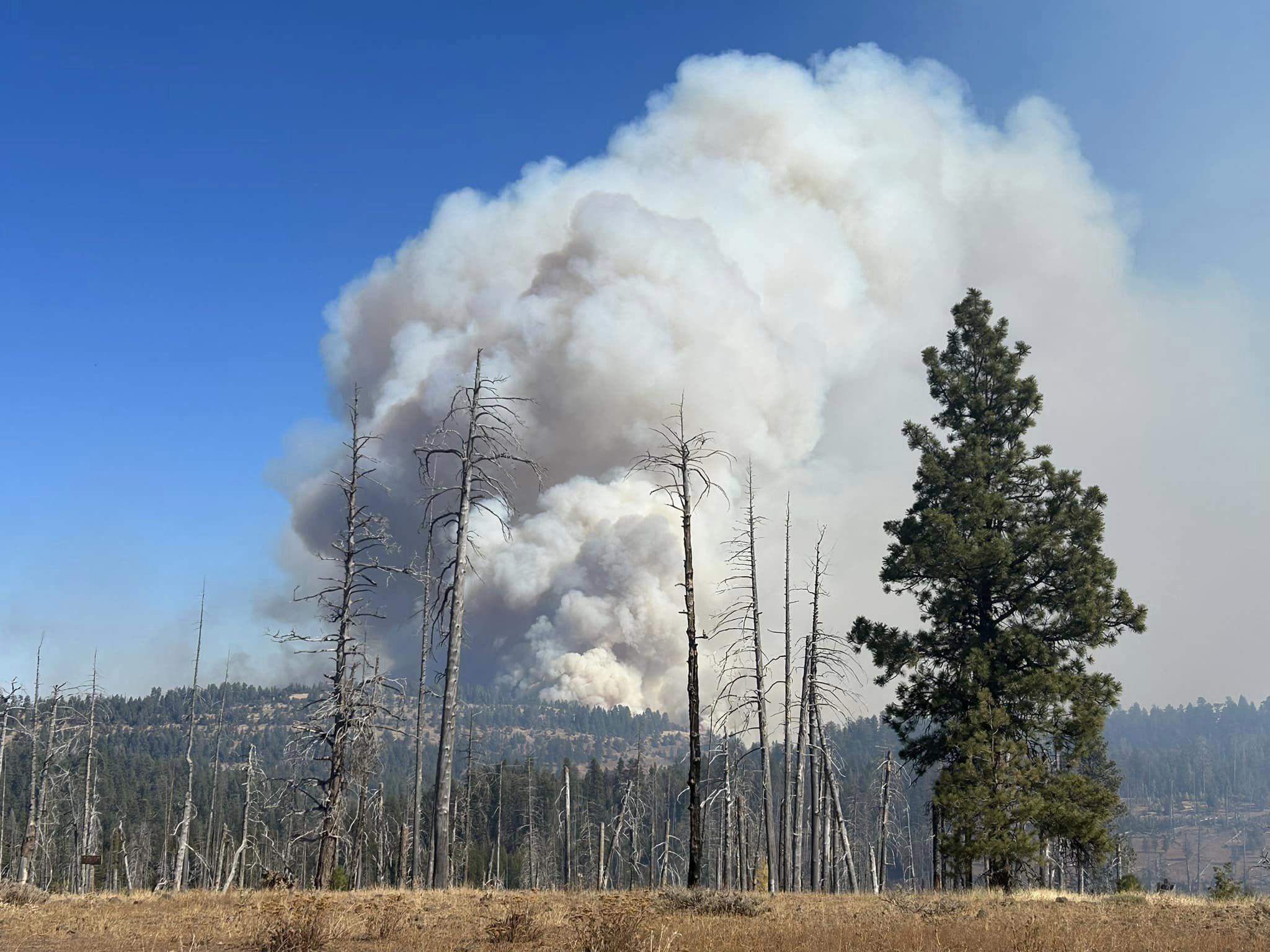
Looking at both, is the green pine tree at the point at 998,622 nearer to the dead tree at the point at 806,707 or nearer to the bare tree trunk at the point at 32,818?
the dead tree at the point at 806,707

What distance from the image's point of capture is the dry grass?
11320 mm

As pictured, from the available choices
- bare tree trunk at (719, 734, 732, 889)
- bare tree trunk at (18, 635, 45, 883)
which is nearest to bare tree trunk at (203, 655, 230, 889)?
bare tree trunk at (18, 635, 45, 883)

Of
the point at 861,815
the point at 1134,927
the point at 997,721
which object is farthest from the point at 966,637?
the point at 861,815

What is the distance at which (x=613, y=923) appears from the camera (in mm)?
10930

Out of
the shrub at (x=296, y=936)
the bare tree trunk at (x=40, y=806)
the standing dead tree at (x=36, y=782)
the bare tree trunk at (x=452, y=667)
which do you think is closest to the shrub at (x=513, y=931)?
the shrub at (x=296, y=936)

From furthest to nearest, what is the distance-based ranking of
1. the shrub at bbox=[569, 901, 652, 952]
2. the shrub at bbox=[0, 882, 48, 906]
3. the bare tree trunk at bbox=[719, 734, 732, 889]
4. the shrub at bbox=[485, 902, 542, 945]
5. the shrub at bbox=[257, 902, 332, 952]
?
the bare tree trunk at bbox=[719, 734, 732, 889]
the shrub at bbox=[0, 882, 48, 906]
the shrub at bbox=[485, 902, 542, 945]
the shrub at bbox=[257, 902, 332, 952]
the shrub at bbox=[569, 901, 652, 952]

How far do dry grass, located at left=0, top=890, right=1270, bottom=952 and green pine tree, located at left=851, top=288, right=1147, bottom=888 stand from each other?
4230mm

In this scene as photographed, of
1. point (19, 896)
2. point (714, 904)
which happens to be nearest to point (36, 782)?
point (19, 896)

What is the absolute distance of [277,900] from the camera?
15.4m

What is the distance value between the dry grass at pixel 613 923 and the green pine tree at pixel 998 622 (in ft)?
13.9

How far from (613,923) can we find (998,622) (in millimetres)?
18279

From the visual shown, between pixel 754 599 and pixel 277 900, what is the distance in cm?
1928

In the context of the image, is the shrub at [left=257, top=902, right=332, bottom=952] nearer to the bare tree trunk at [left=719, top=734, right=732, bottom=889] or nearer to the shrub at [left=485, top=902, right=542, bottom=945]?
the shrub at [left=485, top=902, right=542, bottom=945]

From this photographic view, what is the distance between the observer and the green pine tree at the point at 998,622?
23234 millimetres
